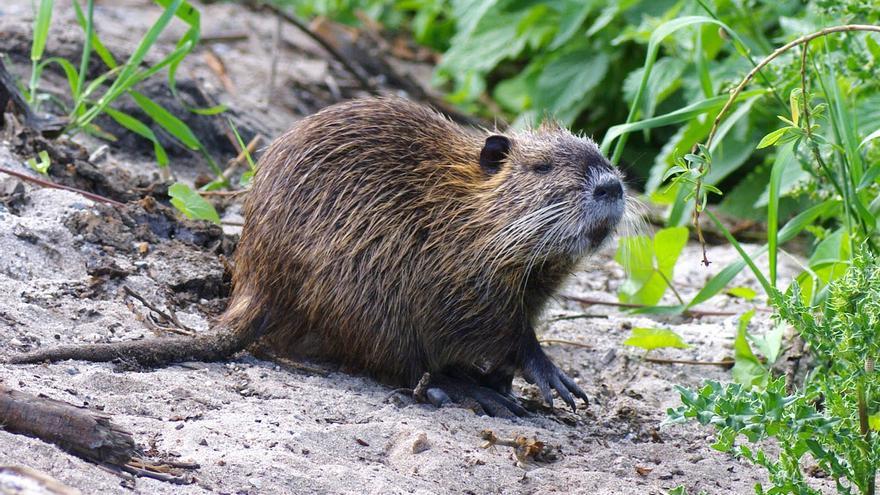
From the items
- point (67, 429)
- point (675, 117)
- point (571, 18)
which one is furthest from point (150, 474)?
point (571, 18)

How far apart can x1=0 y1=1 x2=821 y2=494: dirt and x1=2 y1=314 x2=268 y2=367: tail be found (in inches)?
1.4

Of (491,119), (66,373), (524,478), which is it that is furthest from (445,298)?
(491,119)

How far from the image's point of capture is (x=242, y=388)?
292cm

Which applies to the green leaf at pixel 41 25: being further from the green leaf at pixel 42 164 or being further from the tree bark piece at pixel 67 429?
the tree bark piece at pixel 67 429

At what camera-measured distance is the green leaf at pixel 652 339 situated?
357cm

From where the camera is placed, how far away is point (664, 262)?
3.85 metres

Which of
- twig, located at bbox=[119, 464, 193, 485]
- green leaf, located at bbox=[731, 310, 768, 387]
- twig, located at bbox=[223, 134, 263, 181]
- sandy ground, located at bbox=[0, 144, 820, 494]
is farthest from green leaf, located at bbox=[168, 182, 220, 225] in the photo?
green leaf, located at bbox=[731, 310, 768, 387]

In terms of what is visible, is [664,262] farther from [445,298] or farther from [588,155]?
[445,298]

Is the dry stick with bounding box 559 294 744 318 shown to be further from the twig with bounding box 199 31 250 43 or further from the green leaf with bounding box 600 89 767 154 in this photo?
the twig with bounding box 199 31 250 43

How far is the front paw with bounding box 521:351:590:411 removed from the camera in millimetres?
3252

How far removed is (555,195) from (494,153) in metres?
0.28

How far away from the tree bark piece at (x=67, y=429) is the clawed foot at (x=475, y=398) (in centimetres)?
116

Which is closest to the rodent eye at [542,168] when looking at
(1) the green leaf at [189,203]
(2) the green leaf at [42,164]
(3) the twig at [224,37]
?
(1) the green leaf at [189,203]

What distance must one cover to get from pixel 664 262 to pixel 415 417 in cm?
132
